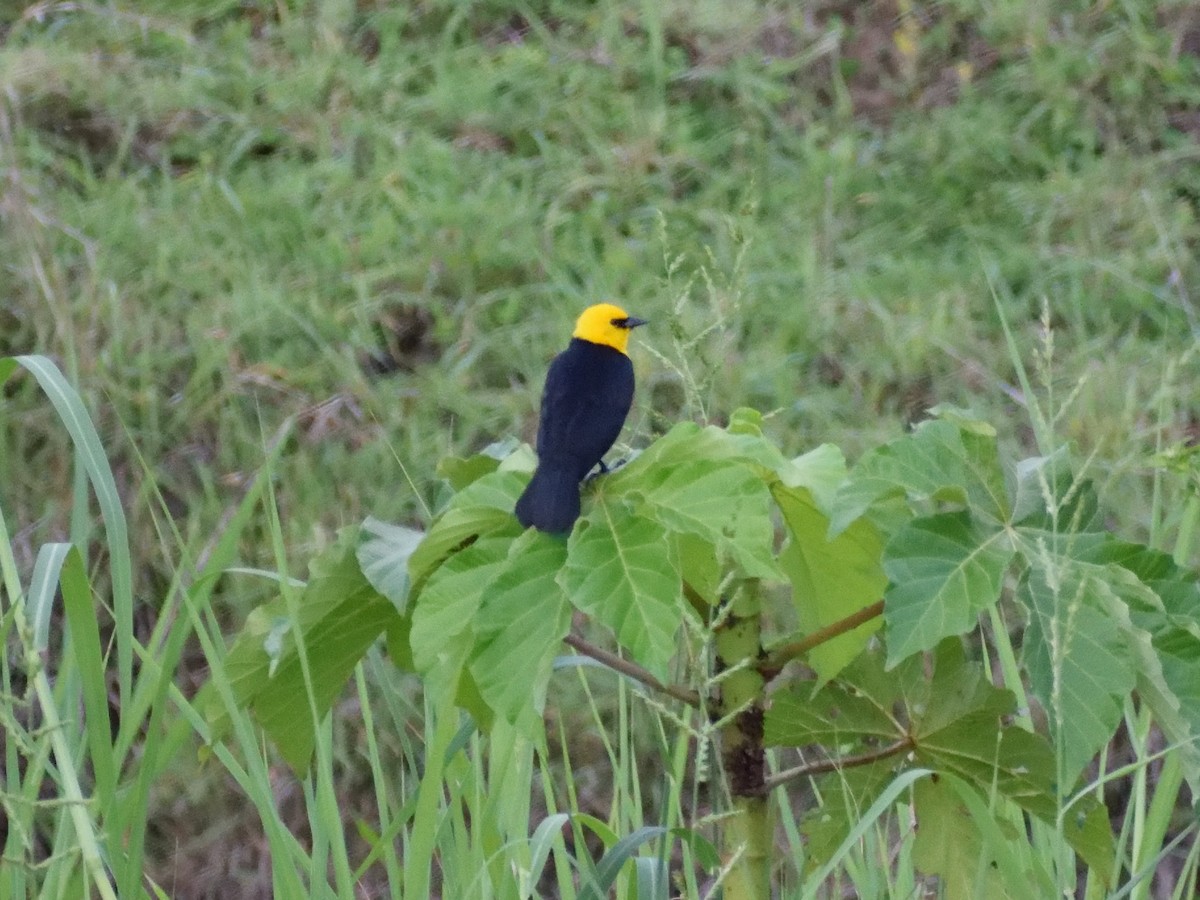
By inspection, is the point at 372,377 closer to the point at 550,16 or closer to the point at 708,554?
the point at 550,16

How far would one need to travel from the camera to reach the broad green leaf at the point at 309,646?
1.10 m

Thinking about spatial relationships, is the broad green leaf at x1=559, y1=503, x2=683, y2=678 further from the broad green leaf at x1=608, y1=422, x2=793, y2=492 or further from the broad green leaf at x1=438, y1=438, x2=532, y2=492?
the broad green leaf at x1=438, y1=438, x2=532, y2=492

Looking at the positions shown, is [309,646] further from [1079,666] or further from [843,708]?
[1079,666]

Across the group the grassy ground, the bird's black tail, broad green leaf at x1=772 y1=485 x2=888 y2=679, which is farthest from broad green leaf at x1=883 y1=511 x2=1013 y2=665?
the grassy ground

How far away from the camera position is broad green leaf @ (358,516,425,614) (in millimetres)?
1040

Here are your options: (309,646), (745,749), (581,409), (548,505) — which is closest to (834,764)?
(745,749)

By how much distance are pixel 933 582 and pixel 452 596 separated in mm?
303

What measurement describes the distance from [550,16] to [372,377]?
1986mm

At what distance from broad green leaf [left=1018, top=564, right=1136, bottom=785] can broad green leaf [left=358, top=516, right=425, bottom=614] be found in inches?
16.0

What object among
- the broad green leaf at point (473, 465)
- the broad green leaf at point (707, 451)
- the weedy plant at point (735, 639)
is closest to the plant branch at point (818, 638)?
the weedy plant at point (735, 639)

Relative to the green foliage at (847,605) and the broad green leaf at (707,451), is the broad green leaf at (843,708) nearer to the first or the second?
the green foliage at (847,605)

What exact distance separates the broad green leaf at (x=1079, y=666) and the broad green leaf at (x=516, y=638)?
293mm

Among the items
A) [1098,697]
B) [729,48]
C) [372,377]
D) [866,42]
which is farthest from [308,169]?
[1098,697]

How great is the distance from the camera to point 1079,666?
0.96 metres
